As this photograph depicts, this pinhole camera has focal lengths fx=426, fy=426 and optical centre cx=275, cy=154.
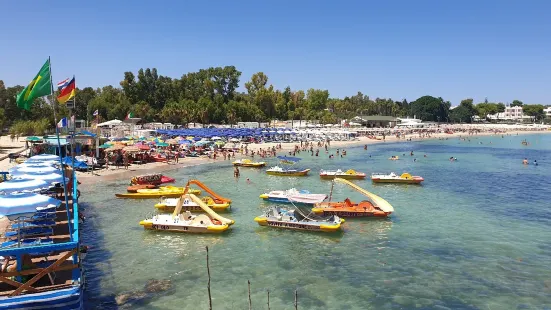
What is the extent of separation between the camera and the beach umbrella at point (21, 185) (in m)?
18.7

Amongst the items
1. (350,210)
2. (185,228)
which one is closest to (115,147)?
(185,228)

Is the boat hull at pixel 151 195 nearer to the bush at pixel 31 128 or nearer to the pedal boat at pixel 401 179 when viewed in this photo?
the pedal boat at pixel 401 179

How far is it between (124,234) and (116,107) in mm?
87112

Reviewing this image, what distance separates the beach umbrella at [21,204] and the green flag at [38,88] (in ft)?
11.5

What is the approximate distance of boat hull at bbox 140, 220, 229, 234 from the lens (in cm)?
2658

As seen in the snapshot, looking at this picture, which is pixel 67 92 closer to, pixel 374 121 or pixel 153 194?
pixel 153 194

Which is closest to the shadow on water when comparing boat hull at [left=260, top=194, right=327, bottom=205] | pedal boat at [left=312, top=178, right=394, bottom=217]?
pedal boat at [left=312, top=178, right=394, bottom=217]

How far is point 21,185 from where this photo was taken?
1934 centimetres

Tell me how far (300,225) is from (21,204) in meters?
16.5

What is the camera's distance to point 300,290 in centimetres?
1886

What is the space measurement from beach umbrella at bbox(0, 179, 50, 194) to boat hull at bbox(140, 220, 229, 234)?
7896mm

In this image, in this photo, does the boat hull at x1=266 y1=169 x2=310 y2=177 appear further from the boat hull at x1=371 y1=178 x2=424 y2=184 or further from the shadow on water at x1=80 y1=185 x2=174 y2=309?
the shadow on water at x1=80 y1=185 x2=174 y2=309

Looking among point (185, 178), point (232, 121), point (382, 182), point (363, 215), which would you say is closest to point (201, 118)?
point (232, 121)

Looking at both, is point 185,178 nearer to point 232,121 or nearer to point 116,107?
point 116,107
